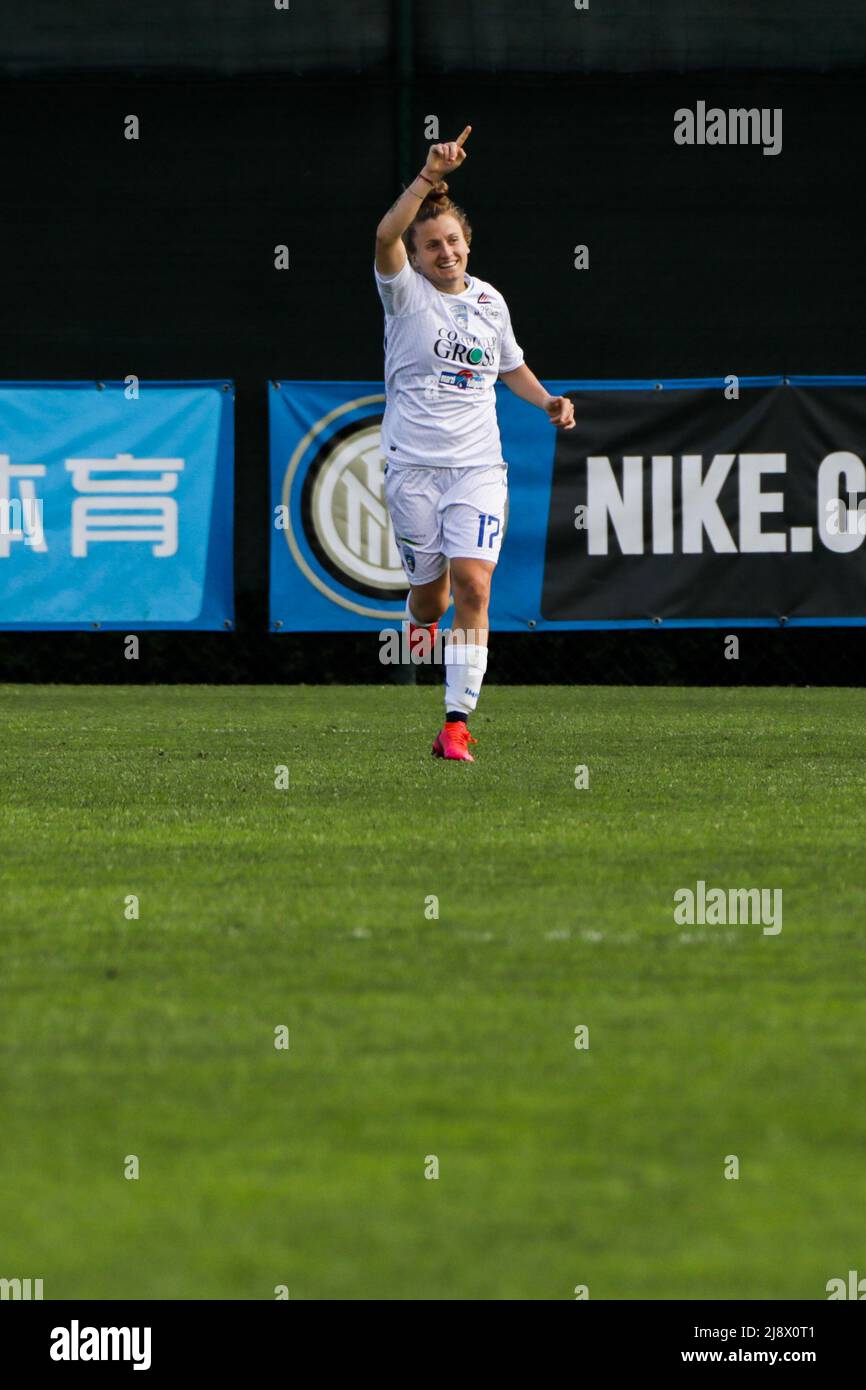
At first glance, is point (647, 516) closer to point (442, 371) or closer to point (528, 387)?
point (528, 387)

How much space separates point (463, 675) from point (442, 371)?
3.87 ft

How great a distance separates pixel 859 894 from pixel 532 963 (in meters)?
1.08

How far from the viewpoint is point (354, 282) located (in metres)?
13.2

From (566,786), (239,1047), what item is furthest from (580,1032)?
(566,786)

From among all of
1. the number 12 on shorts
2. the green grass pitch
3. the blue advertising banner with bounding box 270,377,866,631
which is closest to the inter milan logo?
the blue advertising banner with bounding box 270,377,866,631

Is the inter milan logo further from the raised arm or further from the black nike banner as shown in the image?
the raised arm

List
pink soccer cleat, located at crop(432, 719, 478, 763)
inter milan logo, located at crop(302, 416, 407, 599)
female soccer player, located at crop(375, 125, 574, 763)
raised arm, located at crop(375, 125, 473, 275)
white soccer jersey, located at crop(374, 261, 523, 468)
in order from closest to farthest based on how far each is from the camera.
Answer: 1. raised arm, located at crop(375, 125, 473, 275)
2. pink soccer cleat, located at crop(432, 719, 478, 763)
3. female soccer player, located at crop(375, 125, 574, 763)
4. white soccer jersey, located at crop(374, 261, 523, 468)
5. inter milan logo, located at crop(302, 416, 407, 599)

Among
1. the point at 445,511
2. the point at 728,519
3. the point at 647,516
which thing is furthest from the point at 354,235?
the point at 445,511

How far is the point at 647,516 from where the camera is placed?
12.5 m

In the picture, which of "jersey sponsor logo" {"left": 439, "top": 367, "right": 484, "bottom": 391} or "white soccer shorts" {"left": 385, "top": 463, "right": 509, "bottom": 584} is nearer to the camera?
"white soccer shorts" {"left": 385, "top": 463, "right": 509, "bottom": 584}

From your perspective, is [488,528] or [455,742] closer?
[455,742]

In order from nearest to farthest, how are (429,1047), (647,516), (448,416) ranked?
(429,1047), (448,416), (647,516)

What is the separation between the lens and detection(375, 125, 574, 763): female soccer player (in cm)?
834
